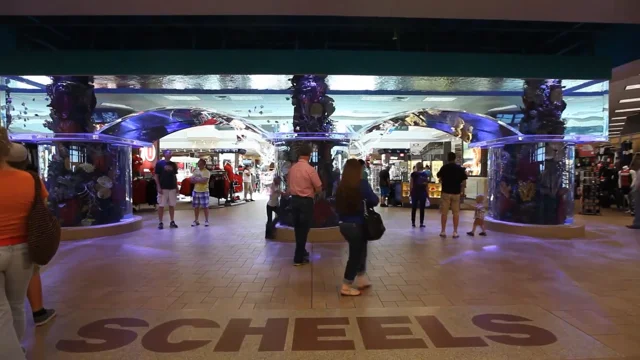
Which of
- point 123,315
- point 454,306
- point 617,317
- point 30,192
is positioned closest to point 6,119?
point 123,315

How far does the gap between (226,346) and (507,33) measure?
8324mm

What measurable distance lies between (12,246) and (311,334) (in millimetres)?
2403

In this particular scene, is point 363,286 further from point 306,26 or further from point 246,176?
point 246,176

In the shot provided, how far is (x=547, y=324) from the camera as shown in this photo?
12.8 ft

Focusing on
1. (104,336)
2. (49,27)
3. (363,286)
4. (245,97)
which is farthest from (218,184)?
(104,336)

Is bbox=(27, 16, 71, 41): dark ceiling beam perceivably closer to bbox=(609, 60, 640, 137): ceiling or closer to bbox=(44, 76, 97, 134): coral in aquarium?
bbox=(44, 76, 97, 134): coral in aquarium

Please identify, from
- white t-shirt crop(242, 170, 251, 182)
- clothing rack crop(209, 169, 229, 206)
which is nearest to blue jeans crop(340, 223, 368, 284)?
clothing rack crop(209, 169, 229, 206)

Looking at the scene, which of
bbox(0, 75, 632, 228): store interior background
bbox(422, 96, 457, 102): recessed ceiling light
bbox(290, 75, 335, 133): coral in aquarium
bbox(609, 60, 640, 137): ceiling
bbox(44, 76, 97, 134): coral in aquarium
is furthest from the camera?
bbox(422, 96, 457, 102): recessed ceiling light

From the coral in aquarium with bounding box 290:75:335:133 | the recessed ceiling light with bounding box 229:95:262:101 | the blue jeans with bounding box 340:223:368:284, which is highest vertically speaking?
the recessed ceiling light with bounding box 229:95:262:101

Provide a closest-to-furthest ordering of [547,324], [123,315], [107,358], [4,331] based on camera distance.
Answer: [4,331], [107,358], [547,324], [123,315]

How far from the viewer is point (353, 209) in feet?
15.2

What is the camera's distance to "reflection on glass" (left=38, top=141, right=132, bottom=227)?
8.54 m

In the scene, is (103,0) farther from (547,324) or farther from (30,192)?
(547,324)

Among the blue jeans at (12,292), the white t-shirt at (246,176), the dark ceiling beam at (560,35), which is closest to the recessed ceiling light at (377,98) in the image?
the dark ceiling beam at (560,35)
